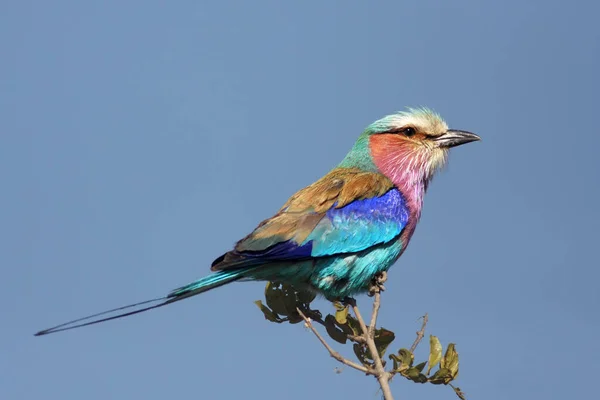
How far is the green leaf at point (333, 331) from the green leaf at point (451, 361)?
22.9 inches

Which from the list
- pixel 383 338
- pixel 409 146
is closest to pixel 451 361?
pixel 383 338

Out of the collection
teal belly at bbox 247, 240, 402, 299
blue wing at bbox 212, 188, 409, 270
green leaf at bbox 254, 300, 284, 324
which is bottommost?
green leaf at bbox 254, 300, 284, 324

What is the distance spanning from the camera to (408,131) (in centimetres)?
619

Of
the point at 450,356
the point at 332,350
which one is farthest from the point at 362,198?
the point at 332,350

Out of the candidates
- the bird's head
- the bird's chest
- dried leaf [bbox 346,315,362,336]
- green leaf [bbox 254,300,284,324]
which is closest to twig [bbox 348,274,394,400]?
dried leaf [bbox 346,315,362,336]

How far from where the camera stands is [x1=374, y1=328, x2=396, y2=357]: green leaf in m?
4.40

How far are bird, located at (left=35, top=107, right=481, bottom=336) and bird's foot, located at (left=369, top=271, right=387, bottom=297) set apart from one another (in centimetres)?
2

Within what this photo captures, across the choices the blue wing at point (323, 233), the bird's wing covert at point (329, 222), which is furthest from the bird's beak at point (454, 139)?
the blue wing at point (323, 233)

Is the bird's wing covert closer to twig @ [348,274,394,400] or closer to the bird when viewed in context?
the bird

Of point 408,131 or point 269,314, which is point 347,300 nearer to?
point 269,314

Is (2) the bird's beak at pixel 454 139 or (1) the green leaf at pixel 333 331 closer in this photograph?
(1) the green leaf at pixel 333 331

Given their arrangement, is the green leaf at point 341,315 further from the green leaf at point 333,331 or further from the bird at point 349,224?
the bird at point 349,224

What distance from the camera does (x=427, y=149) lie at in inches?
242

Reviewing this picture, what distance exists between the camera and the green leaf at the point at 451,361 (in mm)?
4191
